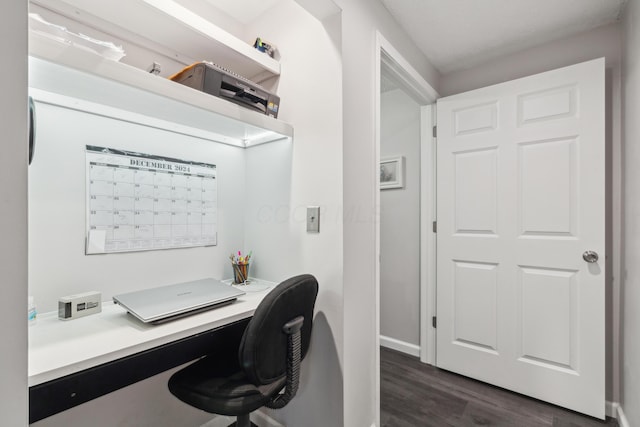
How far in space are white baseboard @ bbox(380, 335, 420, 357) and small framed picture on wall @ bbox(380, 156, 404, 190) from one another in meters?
1.39

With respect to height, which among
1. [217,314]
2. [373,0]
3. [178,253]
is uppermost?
[373,0]

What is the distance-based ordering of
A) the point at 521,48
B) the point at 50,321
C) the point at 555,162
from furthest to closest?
the point at 521,48 → the point at 555,162 → the point at 50,321

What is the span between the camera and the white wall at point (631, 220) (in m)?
1.39

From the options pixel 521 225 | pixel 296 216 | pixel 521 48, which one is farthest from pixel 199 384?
pixel 521 48

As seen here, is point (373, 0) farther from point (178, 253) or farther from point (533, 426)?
point (533, 426)

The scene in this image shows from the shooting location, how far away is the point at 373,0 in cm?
149

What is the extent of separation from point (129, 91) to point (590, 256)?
2.46 meters

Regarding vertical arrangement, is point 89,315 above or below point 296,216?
below

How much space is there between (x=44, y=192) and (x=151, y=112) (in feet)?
1.62

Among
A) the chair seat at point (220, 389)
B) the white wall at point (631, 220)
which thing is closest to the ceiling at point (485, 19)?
the white wall at point (631, 220)

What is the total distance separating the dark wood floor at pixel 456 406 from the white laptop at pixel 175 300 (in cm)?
124

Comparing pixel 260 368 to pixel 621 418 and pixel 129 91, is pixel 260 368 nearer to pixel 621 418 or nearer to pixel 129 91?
pixel 129 91

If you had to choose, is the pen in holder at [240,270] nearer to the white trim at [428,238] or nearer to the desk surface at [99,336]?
the desk surface at [99,336]

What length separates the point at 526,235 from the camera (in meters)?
1.87
